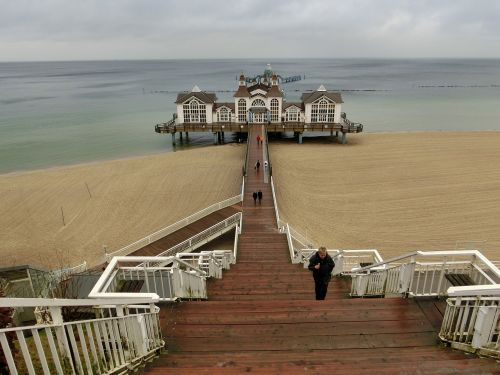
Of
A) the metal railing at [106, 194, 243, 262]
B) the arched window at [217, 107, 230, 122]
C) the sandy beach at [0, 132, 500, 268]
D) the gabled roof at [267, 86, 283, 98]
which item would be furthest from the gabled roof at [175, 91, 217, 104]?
the metal railing at [106, 194, 243, 262]

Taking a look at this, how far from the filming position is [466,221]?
18750 millimetres

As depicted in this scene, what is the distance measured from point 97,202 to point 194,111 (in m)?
21.3

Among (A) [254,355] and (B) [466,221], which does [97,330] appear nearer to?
(A) [254,355]

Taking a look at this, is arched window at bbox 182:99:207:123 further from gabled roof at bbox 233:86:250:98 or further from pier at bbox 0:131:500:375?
pier at bbox 0:131:500:375

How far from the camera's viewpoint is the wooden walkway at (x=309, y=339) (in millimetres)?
4395

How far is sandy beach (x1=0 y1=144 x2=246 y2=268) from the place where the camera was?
1833 centimetres

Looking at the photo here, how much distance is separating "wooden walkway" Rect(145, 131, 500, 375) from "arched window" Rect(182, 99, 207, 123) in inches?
1477

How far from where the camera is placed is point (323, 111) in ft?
135

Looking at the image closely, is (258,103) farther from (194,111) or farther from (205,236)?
(205,236)

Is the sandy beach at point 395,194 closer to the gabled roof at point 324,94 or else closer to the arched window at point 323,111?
the arched window at point 323,111

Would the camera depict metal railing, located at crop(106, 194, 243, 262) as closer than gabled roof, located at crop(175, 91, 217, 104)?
Yes

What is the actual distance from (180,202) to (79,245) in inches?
257

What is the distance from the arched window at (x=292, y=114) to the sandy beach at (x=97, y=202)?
38.7 ft

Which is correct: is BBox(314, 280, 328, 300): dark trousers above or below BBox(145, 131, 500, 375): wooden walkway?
below
